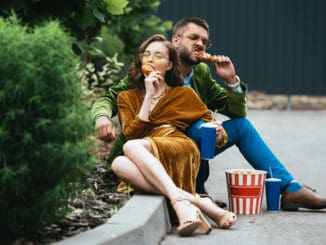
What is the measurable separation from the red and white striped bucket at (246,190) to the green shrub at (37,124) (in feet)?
6.56

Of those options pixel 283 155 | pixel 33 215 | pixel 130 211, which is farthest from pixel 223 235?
pixel 283 155

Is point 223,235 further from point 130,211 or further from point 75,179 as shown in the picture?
point 75,179

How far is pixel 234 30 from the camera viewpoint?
1582cm

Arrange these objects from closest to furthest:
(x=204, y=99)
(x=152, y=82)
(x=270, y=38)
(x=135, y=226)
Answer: (x=135, y=226)
(x=152, y=82)
(x=204, y=99)
(x=270, y=38)

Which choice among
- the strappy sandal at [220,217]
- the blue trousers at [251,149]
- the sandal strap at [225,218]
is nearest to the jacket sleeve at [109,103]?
the blue trousers at [251,149]

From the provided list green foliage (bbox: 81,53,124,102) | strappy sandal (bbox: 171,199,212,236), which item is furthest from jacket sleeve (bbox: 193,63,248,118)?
green foliage (bbox: 81,53,124,102)

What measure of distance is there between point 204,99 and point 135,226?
2.01 metres

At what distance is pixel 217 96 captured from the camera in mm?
6988

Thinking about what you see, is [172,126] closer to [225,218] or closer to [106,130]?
[106,130]

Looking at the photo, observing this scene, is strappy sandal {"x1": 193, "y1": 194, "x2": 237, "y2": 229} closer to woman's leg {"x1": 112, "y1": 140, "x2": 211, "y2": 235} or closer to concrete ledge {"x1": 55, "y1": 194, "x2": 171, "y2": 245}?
woman's leg {"x1": 112, "y1": 140, "x2": 211, "y2": 235}

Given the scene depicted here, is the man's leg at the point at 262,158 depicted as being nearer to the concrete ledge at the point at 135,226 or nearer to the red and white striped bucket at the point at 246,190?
the red and white striped bucket at the point at 246,190

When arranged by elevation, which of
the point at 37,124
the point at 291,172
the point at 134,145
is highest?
the point at 37,124

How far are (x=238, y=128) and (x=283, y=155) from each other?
329 centimetres

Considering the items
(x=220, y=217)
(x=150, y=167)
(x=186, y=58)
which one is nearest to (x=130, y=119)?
(x=150, y=167)
